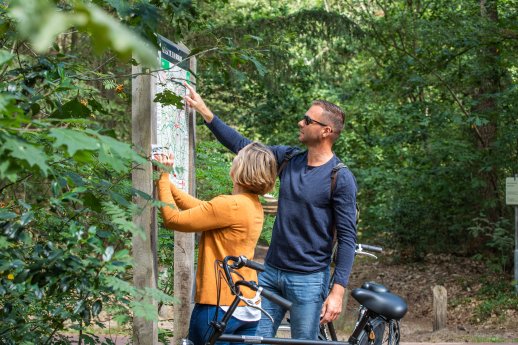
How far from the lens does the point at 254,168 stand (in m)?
4.22

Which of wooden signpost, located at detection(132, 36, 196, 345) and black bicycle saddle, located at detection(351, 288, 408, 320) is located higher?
wooden signpost, located at detection(132, 36, 196, 345)

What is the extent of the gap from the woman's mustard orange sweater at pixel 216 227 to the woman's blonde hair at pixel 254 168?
83 mm

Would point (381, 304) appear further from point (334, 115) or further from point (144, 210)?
point (144, 210)

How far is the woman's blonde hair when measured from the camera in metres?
4.21

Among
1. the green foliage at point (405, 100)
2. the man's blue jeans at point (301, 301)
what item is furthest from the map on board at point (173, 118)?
the green foliage at point (405, 100)

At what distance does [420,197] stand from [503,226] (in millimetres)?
3004

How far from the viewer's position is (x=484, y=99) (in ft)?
57.1

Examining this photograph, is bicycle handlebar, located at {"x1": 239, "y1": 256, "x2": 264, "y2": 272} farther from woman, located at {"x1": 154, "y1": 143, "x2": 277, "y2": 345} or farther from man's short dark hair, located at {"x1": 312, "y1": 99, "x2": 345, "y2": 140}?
man's short dark hair, located at {"x1": 312, "y1": 99, "x2": 345, "y2": 140}

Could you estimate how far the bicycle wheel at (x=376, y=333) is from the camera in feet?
15.5

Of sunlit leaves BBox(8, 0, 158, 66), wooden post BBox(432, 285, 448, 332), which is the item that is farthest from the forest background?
sunlit leaves BBox(8, 0, 158, 66)

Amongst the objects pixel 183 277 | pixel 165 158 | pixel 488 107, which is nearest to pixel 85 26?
pixel 165 158

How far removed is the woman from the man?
0.42m

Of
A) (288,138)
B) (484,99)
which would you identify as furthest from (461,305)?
(288,138)

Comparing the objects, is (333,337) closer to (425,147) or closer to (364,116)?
(425,147)
